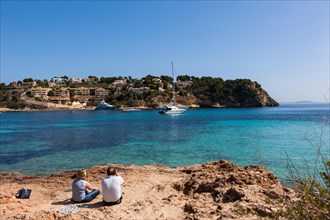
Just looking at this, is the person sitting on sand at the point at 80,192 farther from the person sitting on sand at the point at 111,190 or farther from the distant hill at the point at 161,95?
the distant hill at the point at 161,95

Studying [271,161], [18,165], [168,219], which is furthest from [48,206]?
[271,161]

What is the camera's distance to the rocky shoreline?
6.56 metres

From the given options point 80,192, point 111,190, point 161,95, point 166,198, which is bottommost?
point 166,198

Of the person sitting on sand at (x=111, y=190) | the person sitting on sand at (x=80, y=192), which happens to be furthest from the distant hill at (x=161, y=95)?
the person sitting on sand at (x=111, y=190)

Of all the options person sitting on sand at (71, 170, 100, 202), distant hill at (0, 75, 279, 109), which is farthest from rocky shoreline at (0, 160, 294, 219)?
distant hill at (0, 75, 279, 109)

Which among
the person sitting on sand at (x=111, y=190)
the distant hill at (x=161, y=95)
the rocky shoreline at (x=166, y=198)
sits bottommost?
the rocky shoreline at (x=166, y=198)

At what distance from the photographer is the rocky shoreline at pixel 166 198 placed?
6.56 meters

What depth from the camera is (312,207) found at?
3.30m

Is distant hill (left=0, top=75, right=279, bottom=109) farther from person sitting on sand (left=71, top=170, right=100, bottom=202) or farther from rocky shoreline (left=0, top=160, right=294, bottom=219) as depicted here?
person sitting on sand (left=71, top=170, right=100, bottom=202)

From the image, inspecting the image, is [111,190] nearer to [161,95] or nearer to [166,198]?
[166,198]

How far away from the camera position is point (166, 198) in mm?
7855

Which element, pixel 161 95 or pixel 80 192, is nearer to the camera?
pixel 80 192

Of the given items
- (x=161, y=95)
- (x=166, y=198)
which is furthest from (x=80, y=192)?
(x=161, y=95)

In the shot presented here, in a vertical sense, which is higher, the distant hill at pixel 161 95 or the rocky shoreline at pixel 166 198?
the distant hill at pixel 161 95
